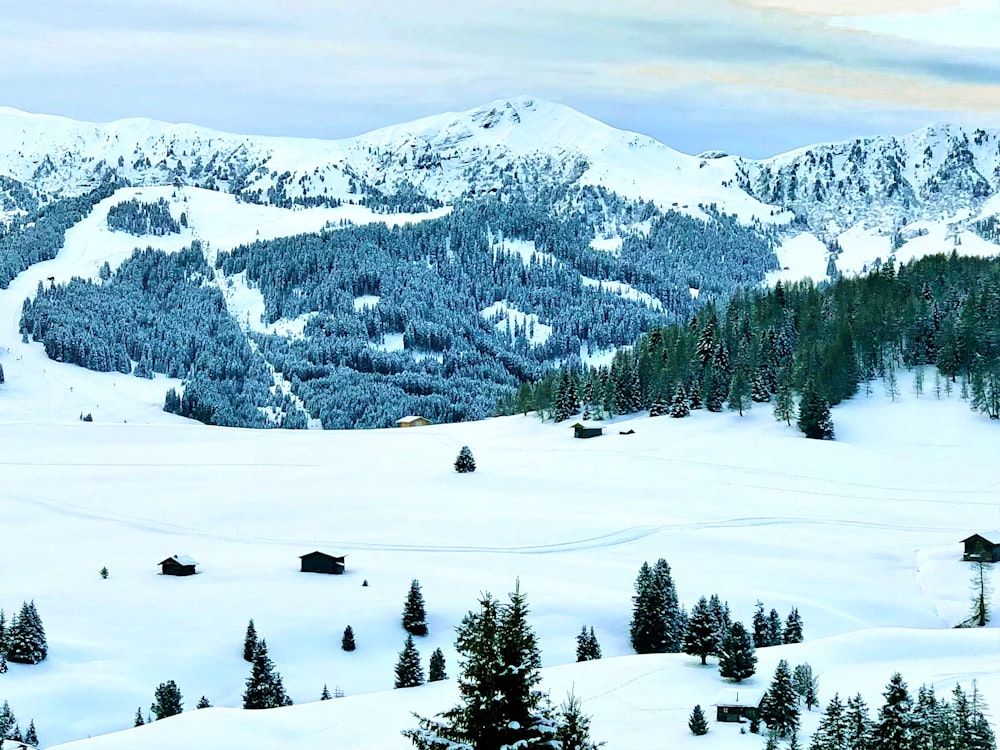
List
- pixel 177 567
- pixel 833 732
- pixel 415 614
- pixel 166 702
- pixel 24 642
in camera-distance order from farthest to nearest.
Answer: pixel 177 567, pixel 415 614, pixel 24 642, pixel 166 702, pixel 833 732

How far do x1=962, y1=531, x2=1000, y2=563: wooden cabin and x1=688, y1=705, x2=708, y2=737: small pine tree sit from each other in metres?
38.8

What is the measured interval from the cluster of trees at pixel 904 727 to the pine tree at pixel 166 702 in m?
29.1

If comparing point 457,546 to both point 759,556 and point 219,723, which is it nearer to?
point 759,556

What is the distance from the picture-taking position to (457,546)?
78.6m

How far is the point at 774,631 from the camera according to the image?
59.8 metres

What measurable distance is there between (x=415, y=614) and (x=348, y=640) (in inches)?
163

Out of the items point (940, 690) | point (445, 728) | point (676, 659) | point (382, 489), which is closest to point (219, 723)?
point (676, 659)

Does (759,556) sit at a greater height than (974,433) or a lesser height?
lesser

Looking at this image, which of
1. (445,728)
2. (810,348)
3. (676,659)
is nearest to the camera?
(445,728)

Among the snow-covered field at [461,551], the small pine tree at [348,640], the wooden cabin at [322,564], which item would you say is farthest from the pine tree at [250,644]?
the wooden cabin at [322,564]

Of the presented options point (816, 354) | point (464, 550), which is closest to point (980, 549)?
point (464, 550)

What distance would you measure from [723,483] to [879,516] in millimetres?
14502

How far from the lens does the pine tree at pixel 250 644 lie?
57156mm

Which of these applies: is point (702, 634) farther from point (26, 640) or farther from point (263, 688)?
point (26, 640)
